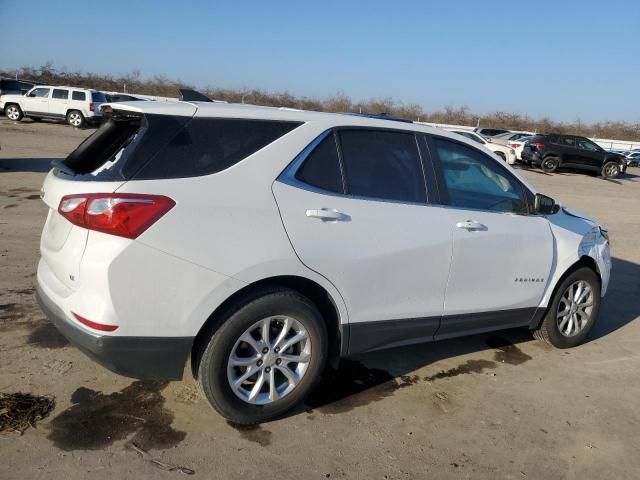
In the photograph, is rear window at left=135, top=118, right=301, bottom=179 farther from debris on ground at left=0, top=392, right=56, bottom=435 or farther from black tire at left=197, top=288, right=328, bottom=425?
debris on ground at left=0, top=392, right=56, bottom=435

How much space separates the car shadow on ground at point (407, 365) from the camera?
362 cm

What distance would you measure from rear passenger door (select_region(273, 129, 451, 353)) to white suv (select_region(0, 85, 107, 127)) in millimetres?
26134

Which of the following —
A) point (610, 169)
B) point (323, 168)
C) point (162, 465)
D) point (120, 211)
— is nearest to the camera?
point (120, 211)

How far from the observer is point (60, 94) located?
87.8 feet

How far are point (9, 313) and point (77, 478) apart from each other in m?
2.30

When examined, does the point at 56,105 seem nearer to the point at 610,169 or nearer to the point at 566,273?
the point at 610,169

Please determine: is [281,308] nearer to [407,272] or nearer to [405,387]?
[407,272]

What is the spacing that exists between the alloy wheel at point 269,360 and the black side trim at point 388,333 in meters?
0.36

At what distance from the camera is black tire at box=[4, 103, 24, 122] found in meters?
26.4

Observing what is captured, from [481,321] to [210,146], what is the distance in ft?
7.93

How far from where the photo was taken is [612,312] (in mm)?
5871

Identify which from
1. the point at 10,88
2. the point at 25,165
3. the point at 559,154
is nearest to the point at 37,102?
the point at 10,88

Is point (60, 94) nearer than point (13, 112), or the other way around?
point (13, 112)

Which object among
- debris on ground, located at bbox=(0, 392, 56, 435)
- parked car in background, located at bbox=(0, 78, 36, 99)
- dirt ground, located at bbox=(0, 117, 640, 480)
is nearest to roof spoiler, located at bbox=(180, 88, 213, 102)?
dirt ground, located at bbox=(0, 117, 640, 480)
